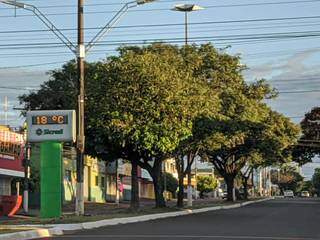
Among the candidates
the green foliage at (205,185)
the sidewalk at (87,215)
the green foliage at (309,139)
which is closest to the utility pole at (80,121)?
the sidewalk at (87,215)

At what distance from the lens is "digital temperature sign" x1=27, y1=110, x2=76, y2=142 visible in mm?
26375

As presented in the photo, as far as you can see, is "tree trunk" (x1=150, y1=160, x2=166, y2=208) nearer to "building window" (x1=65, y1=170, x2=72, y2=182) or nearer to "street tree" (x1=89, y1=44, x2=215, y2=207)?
"street tree" (x1=89, y1=44, x2=215, y2=207)

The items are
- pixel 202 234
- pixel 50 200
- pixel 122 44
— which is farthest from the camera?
pixel 122 44

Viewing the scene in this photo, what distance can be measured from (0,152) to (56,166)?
59.7 feet

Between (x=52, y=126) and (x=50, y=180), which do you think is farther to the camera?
(x=52, y=126)

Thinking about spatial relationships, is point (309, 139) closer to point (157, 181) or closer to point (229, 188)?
point (229, 188)

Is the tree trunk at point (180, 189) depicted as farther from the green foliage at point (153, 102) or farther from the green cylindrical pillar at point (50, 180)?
the green cylindrical pillar at point (50, 180)

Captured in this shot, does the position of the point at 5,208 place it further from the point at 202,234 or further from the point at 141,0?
the point at 202,234

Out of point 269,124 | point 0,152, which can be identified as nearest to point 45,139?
point 0,152

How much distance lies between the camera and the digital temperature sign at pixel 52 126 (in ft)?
86.5

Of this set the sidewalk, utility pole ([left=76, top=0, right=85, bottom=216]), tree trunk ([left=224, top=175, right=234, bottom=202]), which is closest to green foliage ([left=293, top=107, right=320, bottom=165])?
tree trunk ([left=224, top=175, right=234, bottom=202])

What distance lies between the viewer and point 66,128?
2639cm

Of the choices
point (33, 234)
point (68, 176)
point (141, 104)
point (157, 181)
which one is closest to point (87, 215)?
point (141, 104)

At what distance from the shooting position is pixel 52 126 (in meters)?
26.6
